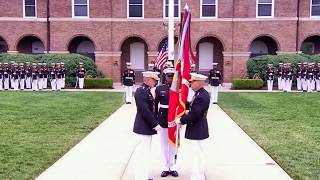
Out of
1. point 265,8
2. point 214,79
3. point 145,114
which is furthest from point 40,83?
point 145,114

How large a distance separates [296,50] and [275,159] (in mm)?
24839

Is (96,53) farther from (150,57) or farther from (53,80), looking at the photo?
(53,80)

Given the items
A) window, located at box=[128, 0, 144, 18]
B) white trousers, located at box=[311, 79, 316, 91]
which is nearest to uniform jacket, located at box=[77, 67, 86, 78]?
window, located at box=[128, 0, 144, 18]

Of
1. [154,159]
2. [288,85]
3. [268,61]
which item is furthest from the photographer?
[268,61]

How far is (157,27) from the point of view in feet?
112

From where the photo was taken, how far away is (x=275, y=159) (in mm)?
9922

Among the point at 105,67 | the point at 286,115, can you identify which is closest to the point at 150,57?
the point at 105,67

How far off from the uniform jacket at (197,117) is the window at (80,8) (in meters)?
27.8

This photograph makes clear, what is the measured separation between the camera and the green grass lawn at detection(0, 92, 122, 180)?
368 inches

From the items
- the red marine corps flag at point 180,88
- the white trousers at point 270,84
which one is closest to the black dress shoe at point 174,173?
the red marine corps flag at point 180,88

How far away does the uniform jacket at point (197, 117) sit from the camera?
25.7 ft

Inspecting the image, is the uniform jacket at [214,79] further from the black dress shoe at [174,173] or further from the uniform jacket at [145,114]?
the uniform jacket at [145,114]

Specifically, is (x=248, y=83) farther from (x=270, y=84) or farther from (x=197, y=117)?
(x=197, y=117)

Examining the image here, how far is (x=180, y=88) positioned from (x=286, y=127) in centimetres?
640
